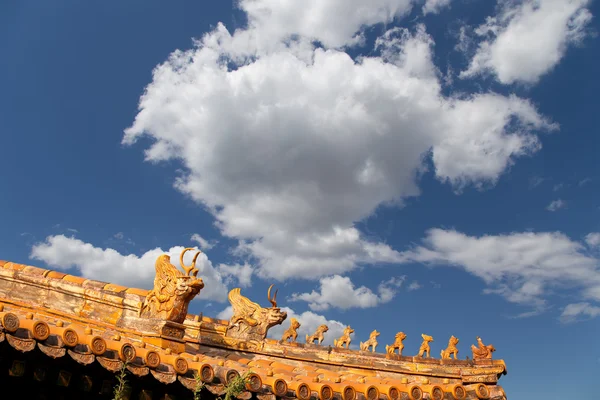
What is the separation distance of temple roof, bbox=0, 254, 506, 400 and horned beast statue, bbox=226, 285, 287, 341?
1.2 inches

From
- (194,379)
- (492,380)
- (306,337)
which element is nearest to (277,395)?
(194,379)

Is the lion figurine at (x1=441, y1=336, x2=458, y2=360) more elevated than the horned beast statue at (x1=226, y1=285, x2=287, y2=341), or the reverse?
the lion figurine at (x1=441, y1=336, x2=458, y2=360)

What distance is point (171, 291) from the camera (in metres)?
10.0

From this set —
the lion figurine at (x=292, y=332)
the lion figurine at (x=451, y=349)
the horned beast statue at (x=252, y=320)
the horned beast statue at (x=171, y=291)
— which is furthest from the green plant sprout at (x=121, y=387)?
the lion figurine at (x=451, y=349)

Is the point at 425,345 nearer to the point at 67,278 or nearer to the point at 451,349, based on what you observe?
the point at 451,349

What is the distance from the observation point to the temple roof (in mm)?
6637

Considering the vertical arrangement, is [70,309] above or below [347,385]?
above

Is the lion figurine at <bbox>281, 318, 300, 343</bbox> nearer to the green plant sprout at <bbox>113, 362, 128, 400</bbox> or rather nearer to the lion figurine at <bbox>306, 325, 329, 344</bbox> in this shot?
the lion figurine at <bbox>306, 325, 329, 344</bbox>

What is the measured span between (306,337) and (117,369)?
18.4 metres

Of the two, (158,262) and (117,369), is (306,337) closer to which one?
(158,262)

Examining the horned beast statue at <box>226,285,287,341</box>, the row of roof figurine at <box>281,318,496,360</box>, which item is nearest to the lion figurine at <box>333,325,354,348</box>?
the row of roof figurine at <box>281,318,496,360</box>

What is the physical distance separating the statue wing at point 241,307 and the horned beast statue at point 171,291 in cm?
517

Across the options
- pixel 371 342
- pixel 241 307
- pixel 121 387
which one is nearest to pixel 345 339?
pixel 371 342

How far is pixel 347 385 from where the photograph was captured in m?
8.30
